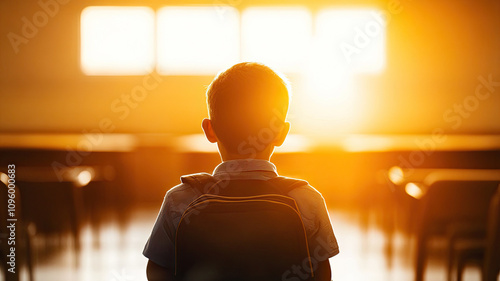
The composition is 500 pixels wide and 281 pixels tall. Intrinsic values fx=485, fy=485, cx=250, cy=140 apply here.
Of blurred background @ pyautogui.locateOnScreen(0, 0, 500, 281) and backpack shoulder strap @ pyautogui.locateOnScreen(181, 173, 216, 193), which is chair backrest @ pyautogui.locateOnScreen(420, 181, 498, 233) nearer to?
backpack shoulder strap @ pyautogui.locateOnScreen(181, 173, 216, 193)

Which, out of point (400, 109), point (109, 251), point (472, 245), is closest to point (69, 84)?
point (109, 251)

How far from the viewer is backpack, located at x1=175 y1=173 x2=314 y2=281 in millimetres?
910

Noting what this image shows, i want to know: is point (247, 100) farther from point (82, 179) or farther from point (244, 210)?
point (82, 179)

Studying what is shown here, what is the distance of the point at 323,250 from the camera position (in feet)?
3.32

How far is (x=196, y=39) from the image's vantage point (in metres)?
5.78

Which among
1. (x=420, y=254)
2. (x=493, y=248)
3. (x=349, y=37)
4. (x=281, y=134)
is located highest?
(x=349, y=37)

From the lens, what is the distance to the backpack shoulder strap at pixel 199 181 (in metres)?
0.96

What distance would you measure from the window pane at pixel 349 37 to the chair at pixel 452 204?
13.1 ft

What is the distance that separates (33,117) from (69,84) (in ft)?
1.99

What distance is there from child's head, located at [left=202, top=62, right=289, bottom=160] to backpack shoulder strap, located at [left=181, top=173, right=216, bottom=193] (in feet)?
0.31

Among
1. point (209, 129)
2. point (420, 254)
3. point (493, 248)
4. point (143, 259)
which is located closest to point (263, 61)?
point (143, 259)

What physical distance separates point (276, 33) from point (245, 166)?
4.96 m

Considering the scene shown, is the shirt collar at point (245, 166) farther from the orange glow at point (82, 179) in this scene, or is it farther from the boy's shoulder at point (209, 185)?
the orange glow at point (82, 179)

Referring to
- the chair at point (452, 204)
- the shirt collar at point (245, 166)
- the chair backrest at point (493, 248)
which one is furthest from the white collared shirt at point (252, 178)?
the chair at point (452, 204)
